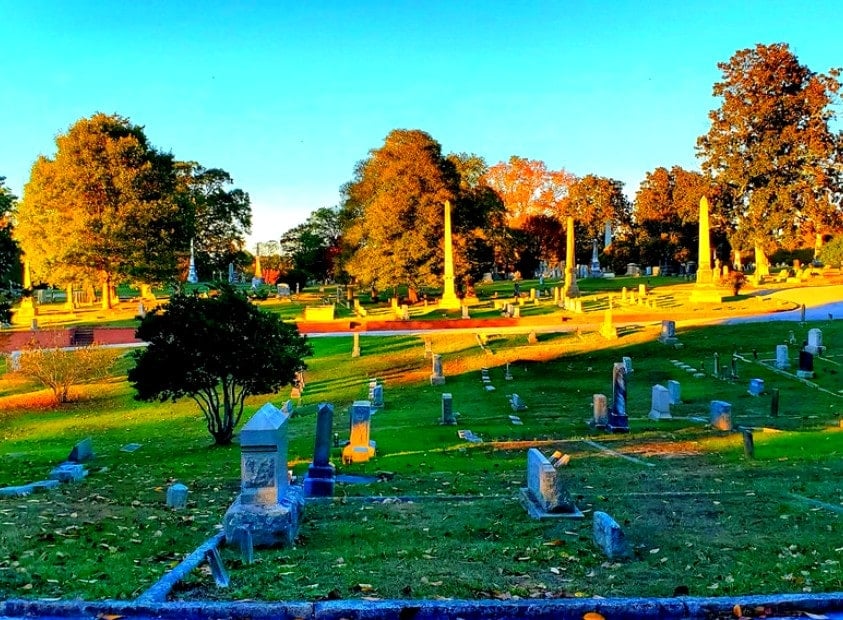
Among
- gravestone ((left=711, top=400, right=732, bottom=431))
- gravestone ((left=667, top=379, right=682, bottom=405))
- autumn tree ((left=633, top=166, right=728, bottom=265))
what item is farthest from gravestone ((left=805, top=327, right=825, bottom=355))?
autumn tree ((left=633, top=166, right=728, bottom=265))

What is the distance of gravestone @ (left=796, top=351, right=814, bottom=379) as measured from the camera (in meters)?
24.8

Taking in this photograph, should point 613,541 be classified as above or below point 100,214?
below

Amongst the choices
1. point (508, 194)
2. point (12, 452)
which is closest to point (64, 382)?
point (12, 452)

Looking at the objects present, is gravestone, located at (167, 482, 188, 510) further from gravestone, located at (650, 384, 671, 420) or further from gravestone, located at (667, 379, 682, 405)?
gravestone, located at (667, 379, 682, 405)

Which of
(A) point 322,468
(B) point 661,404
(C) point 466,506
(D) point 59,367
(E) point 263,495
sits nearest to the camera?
(E) point 263,495

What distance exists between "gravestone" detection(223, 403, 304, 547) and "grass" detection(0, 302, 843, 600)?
1.22 ft

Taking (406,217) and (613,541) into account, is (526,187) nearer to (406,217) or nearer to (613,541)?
(406,217)

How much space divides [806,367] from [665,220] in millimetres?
58734

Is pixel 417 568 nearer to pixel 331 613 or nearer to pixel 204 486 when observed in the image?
pixel 331 613

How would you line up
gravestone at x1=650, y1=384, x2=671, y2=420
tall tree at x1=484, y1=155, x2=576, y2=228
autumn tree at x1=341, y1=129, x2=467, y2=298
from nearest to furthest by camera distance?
gravestone at x1=650, y1=384, x2=671, y2=420
autumn tree at x1=341, y1=129, x2=467, y2=298
tall tree at x1=484, y1=155, x2=576, y2=228

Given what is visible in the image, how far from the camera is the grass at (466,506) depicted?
618 centimetres

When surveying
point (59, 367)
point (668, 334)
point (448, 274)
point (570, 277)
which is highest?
point (448, 274)

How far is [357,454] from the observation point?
1526 centimetres

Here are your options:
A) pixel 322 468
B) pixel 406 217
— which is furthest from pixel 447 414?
pixel 406 217
